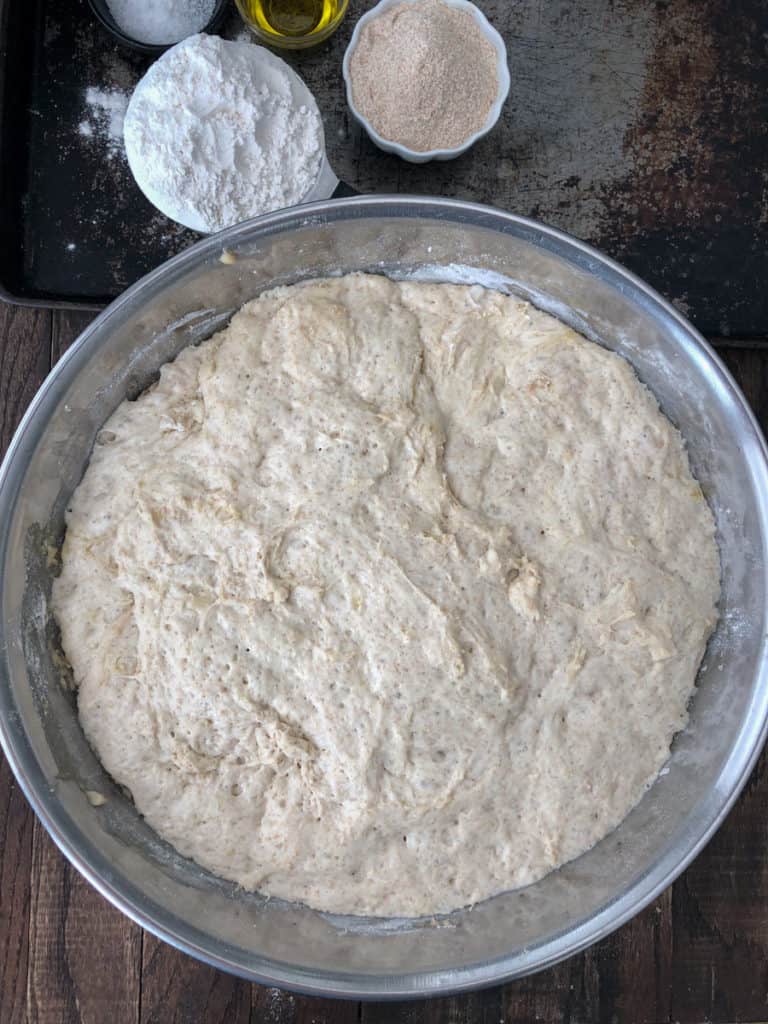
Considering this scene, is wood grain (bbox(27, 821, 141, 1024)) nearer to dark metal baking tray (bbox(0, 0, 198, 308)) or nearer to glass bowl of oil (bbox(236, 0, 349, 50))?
dark metal baking tray (bbox(0, 0, 198, 308))

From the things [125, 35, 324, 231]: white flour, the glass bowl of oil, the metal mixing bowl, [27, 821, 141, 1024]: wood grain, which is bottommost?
[27, 821, 141, 1024]: wood grain

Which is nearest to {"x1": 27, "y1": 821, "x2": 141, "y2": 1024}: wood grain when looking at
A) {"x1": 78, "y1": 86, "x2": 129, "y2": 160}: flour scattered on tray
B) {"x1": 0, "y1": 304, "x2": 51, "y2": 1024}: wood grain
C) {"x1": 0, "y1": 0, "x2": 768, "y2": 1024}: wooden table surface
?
{"x1": 0, "y1": 304, "x2": 51, "y2": 1024}: wood grain

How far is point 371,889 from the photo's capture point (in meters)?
1.70

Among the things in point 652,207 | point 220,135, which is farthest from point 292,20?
point 652,207

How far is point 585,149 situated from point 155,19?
919 millimetres

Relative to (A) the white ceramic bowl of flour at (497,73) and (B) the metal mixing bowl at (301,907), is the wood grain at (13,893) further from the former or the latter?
(A) the white ceramic bowl of flour at (497,73)

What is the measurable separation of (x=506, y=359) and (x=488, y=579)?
0.42m

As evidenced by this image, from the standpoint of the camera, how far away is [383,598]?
163 centimetres

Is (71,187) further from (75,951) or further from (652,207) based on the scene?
(75,951)

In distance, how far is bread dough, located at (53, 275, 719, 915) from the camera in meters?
1.63

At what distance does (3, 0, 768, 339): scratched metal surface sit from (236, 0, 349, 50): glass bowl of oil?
A: 5cm

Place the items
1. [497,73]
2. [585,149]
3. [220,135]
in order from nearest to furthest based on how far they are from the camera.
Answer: [220,135] → [497,73] → [585,149]

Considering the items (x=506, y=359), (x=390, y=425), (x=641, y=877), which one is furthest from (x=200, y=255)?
(x=641, y=877)

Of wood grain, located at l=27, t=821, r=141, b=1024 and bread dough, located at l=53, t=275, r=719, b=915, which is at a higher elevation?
bread dough, located at l=53, t=275, r=719, b=915
